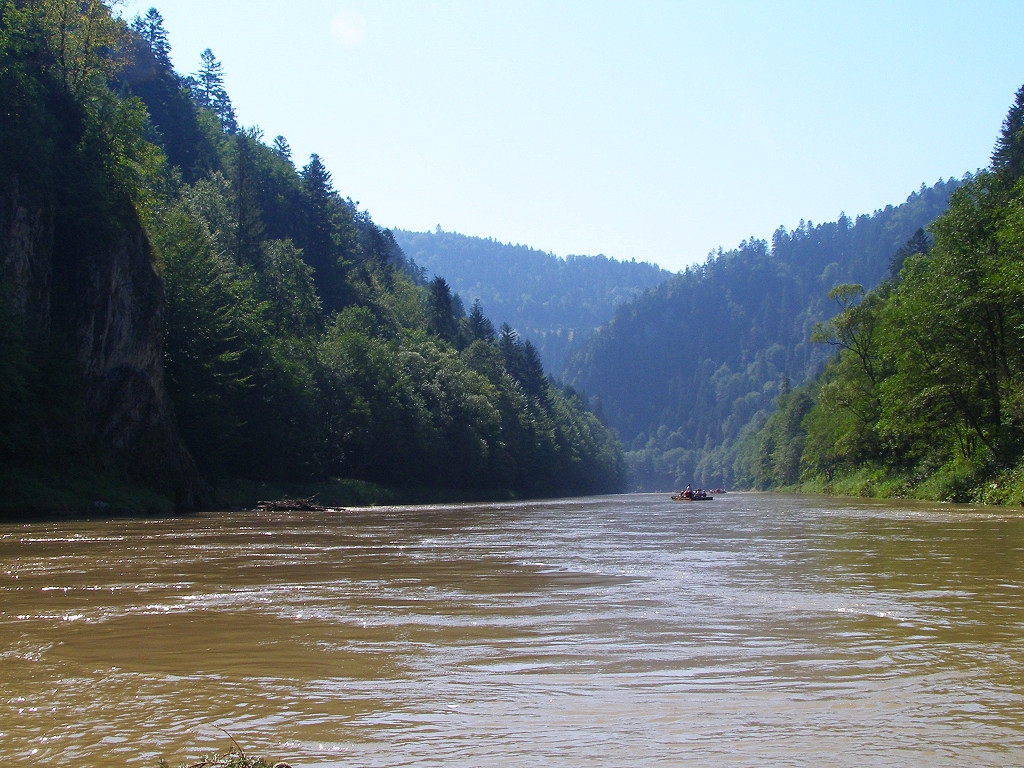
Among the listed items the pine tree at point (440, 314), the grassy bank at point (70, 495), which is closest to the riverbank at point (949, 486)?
the grassy bank at point (70, 495)

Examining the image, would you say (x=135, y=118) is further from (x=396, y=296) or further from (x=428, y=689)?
(x=396, y=296)

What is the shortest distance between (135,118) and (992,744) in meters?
54.6

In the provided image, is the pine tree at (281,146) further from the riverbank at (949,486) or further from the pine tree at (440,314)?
the riverbank at (949,486)

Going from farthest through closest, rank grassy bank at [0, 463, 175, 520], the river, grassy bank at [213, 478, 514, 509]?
1. grassy bank at [213, 478, 514, 509]
2. grassy bank at [0, 463, 175, 520]
3. the river

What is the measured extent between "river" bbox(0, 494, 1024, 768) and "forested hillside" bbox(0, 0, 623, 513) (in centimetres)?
2610

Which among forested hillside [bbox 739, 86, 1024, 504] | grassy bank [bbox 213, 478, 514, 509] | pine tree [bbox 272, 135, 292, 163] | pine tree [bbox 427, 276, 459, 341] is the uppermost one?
pine tree [bbox 272, 135, 292, 163]

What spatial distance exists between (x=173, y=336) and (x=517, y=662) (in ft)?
164

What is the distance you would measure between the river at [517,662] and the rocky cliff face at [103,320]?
2687 cm

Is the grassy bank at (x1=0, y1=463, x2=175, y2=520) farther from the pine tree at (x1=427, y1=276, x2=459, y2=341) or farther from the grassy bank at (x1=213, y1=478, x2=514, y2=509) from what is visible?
the pine tree at (x1=427, y1=276, x2=459, y2=341)

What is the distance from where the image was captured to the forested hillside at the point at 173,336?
41.5 metres

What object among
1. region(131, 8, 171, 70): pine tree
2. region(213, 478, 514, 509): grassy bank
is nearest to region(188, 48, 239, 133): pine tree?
region(131, 8, 171, 70): pine tree

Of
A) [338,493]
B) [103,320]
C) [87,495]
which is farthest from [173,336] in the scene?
[87,495]

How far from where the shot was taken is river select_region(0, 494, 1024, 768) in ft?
20.1

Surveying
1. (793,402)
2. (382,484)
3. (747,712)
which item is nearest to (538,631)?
(747,712)
